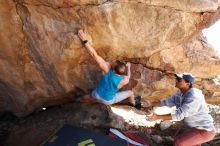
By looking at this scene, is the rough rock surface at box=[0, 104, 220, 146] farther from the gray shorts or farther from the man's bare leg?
the gray shorts

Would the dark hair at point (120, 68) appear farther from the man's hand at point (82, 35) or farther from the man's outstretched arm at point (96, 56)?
the man's hand at point (82, 35)

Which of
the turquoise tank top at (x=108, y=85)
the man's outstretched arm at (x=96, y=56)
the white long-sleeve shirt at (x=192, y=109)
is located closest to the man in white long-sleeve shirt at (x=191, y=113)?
the white long-sleeve shirt at (x=192, y=109)

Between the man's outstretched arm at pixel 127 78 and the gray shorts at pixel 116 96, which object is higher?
the man's outstretched arm at pixel 127 78

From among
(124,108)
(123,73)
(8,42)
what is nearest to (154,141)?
(124,108)

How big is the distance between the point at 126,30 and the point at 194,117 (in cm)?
233

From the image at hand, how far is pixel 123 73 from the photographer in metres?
7.57

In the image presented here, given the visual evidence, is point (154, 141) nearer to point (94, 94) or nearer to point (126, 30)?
point (94, 94)

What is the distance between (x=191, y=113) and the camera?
6531mm

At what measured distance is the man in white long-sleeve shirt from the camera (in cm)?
645

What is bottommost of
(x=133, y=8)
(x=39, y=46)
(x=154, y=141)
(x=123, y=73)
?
(x=154, y=141)

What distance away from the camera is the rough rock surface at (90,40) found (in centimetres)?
700

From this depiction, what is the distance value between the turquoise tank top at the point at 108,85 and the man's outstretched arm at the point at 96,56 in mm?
130

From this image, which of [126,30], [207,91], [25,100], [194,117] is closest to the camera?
[194,117]

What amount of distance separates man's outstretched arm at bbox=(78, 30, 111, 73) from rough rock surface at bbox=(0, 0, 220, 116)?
150mm
